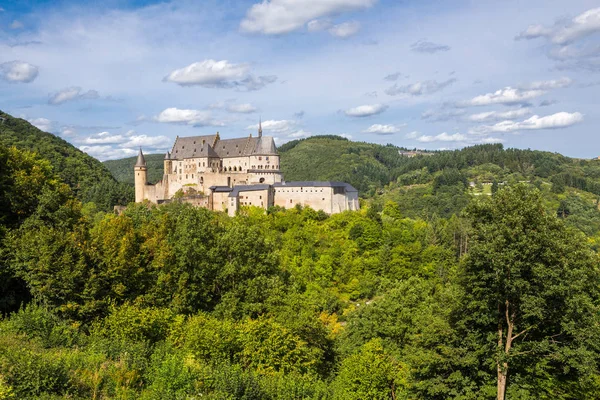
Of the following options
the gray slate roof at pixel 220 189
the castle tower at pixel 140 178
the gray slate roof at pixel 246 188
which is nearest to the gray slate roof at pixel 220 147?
the castle tower at pixel 140 178

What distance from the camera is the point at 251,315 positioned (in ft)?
78.5

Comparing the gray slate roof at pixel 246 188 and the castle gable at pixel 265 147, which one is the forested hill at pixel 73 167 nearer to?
the castle gable at pixel 265 147

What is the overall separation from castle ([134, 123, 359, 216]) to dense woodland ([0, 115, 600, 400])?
1391 inches

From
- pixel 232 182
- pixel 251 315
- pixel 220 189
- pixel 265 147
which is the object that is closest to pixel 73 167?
pixel 232 182

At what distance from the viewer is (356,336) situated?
30.1 m

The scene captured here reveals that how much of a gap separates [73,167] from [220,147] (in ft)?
138

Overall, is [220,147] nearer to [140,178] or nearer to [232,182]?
[232,182]

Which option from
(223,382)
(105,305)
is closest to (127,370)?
(223,382)

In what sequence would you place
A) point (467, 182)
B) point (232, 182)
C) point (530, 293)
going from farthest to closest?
1. point (467, 182)
2. point (232, 182)
3. point (530, 293)

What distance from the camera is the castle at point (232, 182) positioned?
2584 inches

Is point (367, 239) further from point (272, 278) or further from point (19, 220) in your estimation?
point (19, 220)

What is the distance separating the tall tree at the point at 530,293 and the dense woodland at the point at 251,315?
0.07 m

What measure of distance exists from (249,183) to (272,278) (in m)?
45.4

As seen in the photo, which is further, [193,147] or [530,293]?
[193,147]
